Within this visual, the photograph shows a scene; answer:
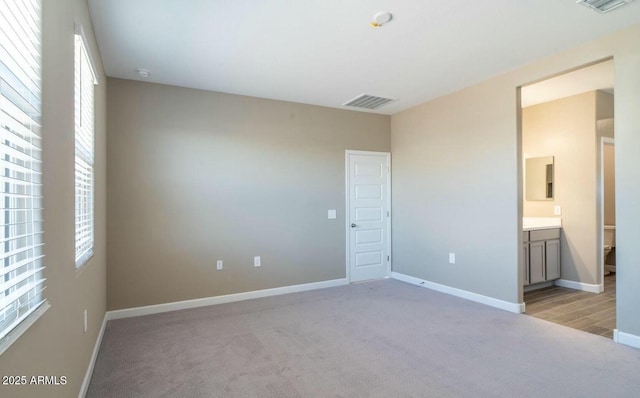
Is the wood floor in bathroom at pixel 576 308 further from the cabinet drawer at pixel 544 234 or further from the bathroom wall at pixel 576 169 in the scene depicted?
the cabinet drawer at pixel 544 234

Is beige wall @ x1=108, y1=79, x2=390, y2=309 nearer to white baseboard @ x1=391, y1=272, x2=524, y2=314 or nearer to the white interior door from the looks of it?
the white interior door

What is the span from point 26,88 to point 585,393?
3.39 metres

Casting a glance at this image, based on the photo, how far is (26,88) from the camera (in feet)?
4.04

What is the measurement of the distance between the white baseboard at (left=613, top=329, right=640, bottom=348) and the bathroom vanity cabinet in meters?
1.55

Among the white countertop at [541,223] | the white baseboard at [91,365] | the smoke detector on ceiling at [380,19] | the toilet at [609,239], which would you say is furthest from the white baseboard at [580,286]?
the white baseboard at [91,365]

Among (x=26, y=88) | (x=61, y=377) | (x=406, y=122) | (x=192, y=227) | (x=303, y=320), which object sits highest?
(x=406, y=122)

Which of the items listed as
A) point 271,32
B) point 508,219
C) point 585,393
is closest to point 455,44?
point 271,32

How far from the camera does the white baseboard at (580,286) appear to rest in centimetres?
452

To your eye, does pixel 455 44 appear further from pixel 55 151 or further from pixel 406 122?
pixel 55 151

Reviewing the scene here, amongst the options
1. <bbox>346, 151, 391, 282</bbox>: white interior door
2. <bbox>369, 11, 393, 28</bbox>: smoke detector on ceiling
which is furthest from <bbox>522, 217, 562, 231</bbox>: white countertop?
<bbox>369, 11, 393, 28</bbox>: smoke detector on ceiling

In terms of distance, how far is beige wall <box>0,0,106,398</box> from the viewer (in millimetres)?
1259

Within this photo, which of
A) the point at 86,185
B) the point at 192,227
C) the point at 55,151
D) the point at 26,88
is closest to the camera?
the point at 26,88

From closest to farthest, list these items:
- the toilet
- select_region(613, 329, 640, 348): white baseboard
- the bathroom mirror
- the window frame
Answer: the window frame → select_region(613, 329, 640, 348): white baseboard → the bathroom mirror → the toilet

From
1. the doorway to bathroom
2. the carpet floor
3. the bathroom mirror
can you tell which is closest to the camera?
the carpet floor
